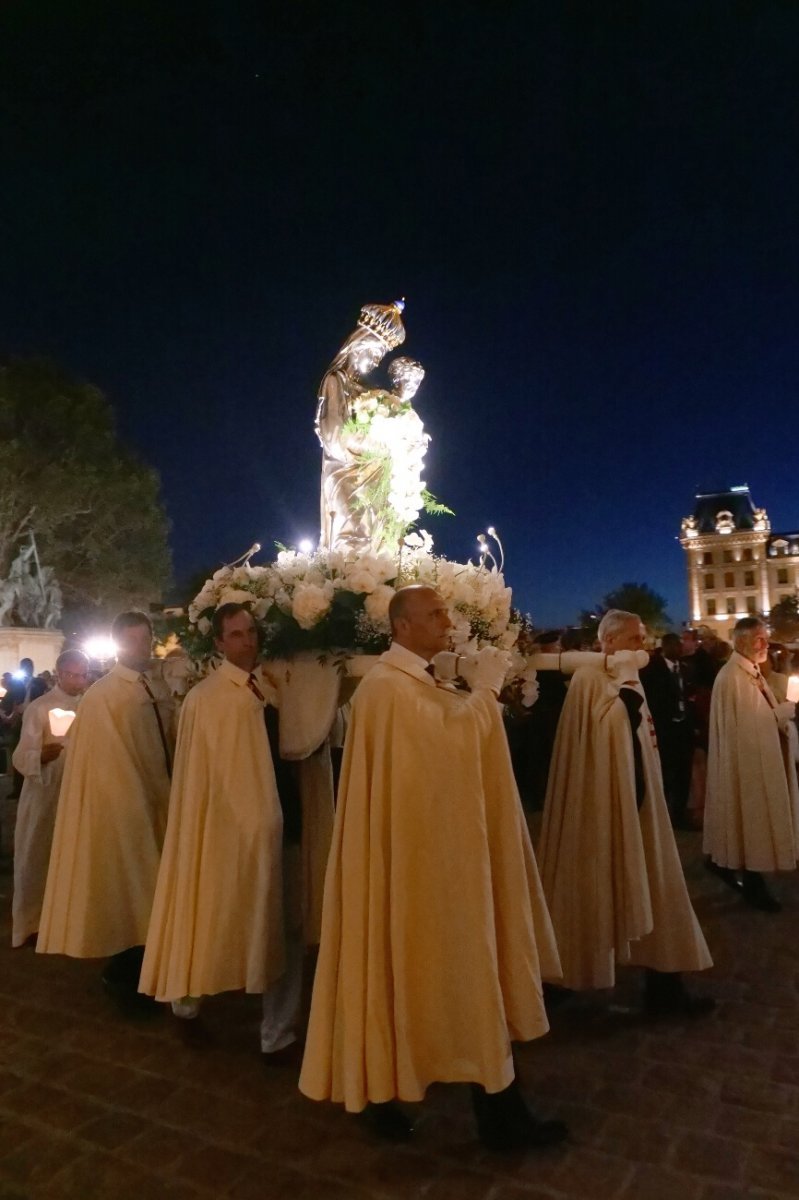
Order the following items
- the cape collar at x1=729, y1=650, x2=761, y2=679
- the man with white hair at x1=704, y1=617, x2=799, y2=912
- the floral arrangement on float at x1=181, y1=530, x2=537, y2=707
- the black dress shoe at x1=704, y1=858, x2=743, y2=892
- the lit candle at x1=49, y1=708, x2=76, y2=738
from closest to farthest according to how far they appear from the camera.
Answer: the floral arrangement on float at x1=181, y1=530, x2=537, y2=707, the lit candle at x1=49, y1=708, x2=76, y2=738, the man with white hair at x1=704, y1=617, x2=799, y2=912, the black dress shoe at x1=704, y1=858, x2=743, y2=892, the cape collar at x1=729, y1=650, x2=761, y2=679

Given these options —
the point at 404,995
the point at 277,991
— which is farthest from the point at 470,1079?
the point at 277,991

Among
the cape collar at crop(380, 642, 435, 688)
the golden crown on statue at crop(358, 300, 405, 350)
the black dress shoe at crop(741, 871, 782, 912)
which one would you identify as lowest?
the black dress shoe at crop(741, 871, 782, 912)

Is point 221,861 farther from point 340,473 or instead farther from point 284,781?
point 340,473

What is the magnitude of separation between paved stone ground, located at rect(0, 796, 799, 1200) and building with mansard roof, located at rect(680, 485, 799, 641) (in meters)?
85.7

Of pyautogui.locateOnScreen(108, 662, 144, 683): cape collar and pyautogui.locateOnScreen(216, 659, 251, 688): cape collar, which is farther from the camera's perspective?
pyautogui.locateOnScreen(108, 662, 144, 683): cape collar

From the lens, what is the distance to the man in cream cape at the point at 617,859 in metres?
4.97

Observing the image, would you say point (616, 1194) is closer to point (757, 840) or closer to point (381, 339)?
point (757, 840)

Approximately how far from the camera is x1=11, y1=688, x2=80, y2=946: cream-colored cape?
684 centimetres

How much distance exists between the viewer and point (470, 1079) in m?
3.44

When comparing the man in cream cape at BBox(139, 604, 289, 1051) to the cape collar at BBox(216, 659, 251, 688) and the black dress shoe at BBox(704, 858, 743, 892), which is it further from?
the black dress shoe at BBox(704, 858, 743, 892)

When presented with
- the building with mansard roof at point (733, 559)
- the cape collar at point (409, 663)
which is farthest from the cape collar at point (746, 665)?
the building with mansard roof at point (733, 559)

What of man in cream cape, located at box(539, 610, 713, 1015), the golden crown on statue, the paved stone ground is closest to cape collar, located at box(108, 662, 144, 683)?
the paved stone ground

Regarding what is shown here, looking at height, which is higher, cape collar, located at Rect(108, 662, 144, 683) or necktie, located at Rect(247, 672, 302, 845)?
cape collar, located at Rect(108, 662, 144, 683)

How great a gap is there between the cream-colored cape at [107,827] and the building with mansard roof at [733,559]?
281 ft
